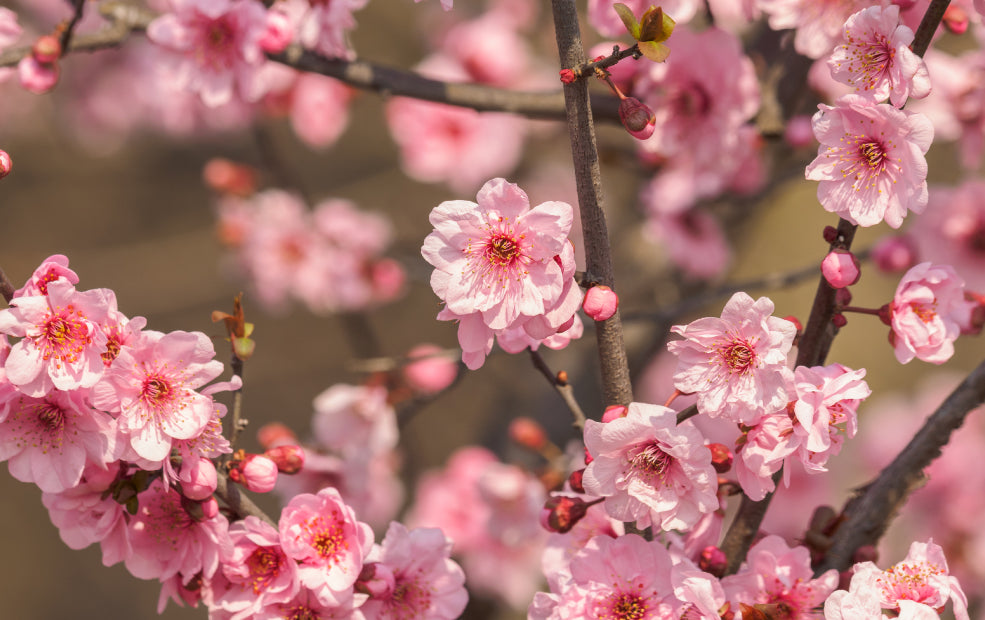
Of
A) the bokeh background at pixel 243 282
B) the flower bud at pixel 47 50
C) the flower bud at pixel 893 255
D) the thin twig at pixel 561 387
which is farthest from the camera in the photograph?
the bokeh background at pixel 243 282

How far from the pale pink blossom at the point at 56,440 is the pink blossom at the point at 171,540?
0.32 feet

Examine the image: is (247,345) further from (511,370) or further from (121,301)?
(121,301)

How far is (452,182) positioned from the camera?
2803 mm

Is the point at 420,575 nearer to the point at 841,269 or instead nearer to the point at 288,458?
the point at 288,458

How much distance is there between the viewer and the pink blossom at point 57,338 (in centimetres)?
88

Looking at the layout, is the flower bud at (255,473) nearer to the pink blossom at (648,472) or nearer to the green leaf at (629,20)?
the pink blossom at (648,472)

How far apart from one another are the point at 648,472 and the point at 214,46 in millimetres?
1111

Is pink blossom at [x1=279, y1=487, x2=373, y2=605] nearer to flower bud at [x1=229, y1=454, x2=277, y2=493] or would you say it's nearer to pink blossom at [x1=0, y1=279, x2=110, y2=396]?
flower bud at [x1=229, y1=454, x2=277, y2=493]

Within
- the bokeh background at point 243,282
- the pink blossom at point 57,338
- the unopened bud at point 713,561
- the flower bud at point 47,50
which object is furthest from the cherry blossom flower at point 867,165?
the bokeh background at point 243,282

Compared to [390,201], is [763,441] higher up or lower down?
higher up

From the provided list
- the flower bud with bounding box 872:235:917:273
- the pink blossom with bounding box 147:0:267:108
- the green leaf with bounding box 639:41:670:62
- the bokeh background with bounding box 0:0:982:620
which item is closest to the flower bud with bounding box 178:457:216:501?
the green leaf with bounding box 639:41:670:62

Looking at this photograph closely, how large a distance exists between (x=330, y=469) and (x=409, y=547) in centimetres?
65

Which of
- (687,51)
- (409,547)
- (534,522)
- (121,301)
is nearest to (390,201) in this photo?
(121,301)

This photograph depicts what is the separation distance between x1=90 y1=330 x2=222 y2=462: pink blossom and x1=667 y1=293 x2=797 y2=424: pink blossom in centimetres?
53
